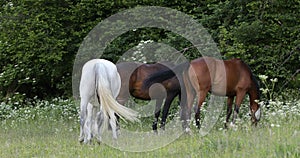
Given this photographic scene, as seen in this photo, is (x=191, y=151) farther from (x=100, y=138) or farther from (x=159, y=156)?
(x=100, y=138)

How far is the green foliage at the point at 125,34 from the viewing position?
12312mm

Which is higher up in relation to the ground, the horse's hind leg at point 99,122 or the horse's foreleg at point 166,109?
the horse's hind leg at point 99,122

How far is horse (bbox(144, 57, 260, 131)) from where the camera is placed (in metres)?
9.34

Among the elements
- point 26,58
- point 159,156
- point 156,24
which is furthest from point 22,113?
point 159,156

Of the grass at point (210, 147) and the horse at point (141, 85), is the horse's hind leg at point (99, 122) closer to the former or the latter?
the grass at point (210, 147)

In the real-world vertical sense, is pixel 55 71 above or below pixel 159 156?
below

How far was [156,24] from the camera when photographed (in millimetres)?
14000

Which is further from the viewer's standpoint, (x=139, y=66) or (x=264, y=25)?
(x=264, y=25)

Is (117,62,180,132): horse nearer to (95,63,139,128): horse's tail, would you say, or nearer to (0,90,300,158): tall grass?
(0,90,300,158): tall grass

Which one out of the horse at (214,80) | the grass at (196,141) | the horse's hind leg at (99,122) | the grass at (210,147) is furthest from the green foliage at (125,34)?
the grass at (210,147)

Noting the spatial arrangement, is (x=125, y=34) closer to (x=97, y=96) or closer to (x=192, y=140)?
(x=97, y=96)

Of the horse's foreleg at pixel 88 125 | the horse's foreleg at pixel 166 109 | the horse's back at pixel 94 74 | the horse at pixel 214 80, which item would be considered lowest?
the horse's foreleg at pixel 166 109

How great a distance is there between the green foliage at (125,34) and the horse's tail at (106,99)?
15.0 ft

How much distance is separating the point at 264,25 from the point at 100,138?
19.4 feet
